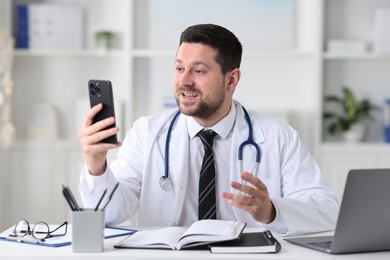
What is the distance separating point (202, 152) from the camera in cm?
271

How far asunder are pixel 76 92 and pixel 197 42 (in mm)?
2587

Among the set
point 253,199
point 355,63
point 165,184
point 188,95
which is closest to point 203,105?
point 188,95

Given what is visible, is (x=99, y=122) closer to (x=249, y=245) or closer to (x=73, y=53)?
(x=249, y=245)

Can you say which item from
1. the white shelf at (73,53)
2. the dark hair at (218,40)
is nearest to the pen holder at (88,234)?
the dark hair at (218,40)

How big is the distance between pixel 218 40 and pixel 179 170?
486mm

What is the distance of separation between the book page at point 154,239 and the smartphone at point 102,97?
305mm

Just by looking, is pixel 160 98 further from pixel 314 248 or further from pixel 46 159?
pixel 314 248

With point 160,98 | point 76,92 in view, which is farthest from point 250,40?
point 76,92

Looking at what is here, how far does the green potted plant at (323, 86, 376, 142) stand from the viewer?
192 inches

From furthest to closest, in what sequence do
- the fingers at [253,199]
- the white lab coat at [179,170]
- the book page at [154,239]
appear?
the white lab coat at [179,170] → the fingers at [253,199] → the book page at [154,239]

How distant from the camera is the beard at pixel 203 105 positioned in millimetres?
2596

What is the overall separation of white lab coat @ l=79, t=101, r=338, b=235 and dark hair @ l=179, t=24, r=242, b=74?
8.3 inches

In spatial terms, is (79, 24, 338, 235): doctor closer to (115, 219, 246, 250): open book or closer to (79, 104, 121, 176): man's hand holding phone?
(79, 104, 121, 176): man's hand holding phone

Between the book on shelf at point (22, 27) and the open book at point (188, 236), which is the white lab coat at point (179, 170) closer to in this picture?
the open book at point (188, 236)
